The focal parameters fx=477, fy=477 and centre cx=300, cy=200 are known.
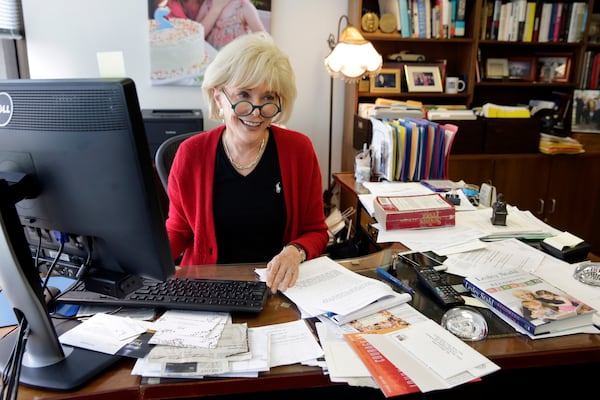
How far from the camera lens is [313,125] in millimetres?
3648

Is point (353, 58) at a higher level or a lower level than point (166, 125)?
Result: higher

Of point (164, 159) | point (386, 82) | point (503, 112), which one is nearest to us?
point (164, 159)

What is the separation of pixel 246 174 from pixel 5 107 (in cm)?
88

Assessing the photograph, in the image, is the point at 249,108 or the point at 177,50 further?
the point at 177,50

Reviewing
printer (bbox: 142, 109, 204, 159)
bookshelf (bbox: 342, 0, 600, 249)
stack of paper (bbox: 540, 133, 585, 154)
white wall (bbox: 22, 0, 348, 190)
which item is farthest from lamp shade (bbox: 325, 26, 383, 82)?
stack of paper (bbox: 540, 133, 585, 154)

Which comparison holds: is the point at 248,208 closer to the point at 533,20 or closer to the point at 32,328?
the point at 32,328

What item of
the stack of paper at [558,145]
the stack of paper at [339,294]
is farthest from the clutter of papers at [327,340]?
the stack of paper at [558,145]

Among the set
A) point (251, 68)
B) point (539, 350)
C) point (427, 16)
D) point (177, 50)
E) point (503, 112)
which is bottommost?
point (539, 350)

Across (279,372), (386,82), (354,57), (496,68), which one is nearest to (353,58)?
(354,57)

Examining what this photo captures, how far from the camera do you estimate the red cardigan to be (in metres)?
1.57

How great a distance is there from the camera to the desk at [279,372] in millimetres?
837

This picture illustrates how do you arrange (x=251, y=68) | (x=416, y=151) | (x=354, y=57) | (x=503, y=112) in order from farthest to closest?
(x=503, y=112) < (x=354, y=57) < (x=416, y=151) < (x=251, y=68)

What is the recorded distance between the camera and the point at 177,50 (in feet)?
10.8

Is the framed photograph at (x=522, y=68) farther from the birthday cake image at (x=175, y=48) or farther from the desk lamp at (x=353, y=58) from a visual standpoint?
the birthday cake image at (x=175, y=48)
